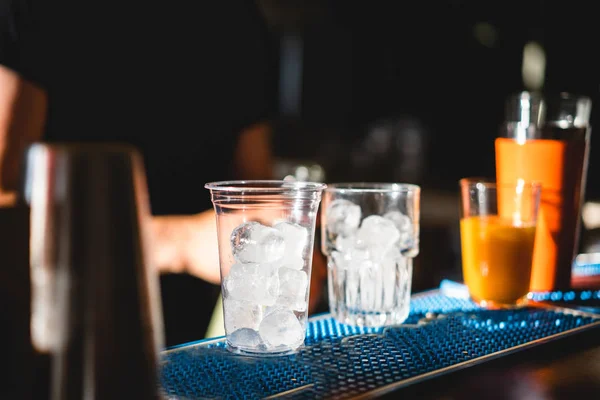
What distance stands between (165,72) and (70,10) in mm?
274

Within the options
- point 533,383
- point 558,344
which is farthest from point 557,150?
point 533,383

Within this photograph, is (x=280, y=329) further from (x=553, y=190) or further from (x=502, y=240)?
(x=553, y=190)

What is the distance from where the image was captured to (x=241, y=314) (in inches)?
29.9

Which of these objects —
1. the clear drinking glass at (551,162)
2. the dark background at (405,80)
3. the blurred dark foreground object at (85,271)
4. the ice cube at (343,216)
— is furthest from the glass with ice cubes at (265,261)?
the dark background at (405,80)

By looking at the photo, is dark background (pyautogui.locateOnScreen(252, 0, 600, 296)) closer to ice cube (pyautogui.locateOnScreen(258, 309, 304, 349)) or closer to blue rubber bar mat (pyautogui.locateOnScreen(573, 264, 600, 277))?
blue rubber bar mat (pyautogui.locateOnScreen(573, 264, 600, 277))

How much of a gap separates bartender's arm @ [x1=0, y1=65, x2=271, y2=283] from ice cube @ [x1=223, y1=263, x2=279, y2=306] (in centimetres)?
30

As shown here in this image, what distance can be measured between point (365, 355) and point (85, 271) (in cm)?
39

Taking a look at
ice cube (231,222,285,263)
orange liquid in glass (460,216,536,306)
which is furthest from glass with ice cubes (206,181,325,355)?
orange liquid in glass (460,216,536,306)

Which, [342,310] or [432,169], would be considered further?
[432,169]

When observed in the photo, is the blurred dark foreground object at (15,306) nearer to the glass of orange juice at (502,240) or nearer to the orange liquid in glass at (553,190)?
the glass of orange juice at (502,240)

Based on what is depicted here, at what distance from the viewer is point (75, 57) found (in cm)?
146

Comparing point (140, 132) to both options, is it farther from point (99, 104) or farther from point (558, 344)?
point (558, 344)

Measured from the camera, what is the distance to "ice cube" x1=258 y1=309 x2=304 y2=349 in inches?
28.9

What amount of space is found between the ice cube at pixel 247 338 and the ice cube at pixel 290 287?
0.05 metres
